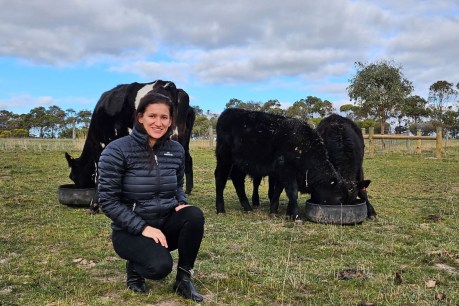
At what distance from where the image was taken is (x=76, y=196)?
8.10m

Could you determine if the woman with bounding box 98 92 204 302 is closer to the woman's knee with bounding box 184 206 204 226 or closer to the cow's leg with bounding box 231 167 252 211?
the woman's knee with bounding box 184 206 204 226

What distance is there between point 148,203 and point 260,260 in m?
1.66

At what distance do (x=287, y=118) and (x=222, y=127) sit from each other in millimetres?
1284

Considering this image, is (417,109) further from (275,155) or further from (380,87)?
(275,155)

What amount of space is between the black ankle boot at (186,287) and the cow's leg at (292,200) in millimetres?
3692

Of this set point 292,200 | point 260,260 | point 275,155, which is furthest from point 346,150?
point 260,260

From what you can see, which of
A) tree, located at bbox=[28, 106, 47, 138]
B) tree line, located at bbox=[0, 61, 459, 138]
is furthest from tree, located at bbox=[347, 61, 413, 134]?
tree, located at bbox=[28, 106, 47, 138]

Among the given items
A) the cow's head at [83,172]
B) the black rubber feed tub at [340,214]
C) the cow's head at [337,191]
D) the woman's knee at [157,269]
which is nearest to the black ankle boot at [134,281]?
the woman's knee at [157,269]

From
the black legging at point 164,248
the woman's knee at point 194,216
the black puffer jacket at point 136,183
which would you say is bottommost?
the black legging at point 164,248

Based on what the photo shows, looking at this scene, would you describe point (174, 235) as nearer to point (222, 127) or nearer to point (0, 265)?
point (0, 265)

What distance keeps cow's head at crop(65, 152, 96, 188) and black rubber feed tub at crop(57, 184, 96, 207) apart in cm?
39

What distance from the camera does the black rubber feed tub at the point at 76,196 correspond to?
8102 millimetres

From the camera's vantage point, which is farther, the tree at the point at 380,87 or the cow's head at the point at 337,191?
the tree at the point at 380,87

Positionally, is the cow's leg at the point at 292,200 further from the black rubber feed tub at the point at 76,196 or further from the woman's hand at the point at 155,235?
the woman's hand at the point at 155,235
